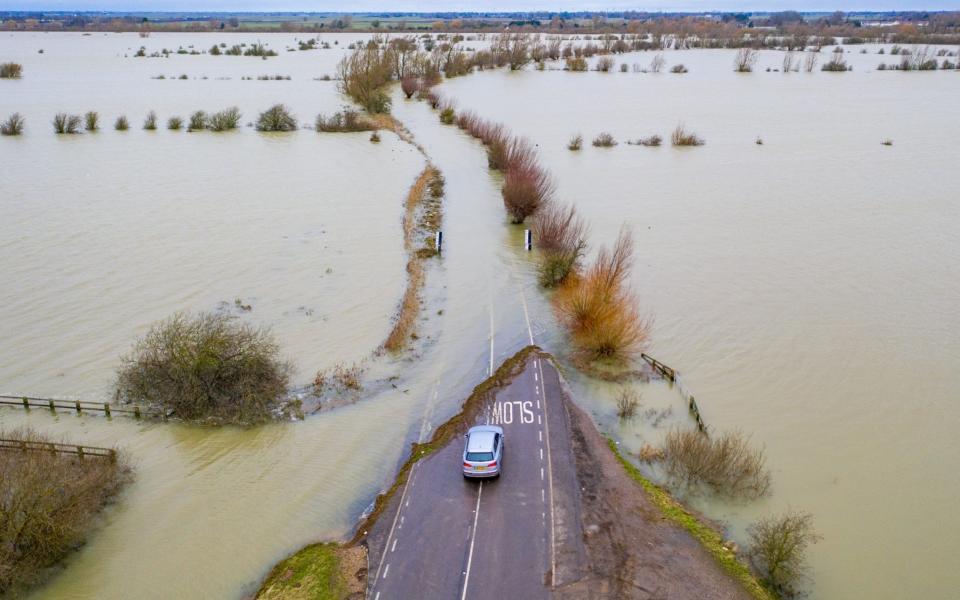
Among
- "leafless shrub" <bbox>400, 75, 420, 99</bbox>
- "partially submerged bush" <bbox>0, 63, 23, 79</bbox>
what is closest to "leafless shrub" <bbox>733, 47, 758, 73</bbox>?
"leafless shrub" <bbox>400, 75, 420, 99</bbox>

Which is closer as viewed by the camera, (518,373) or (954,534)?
(954,534)

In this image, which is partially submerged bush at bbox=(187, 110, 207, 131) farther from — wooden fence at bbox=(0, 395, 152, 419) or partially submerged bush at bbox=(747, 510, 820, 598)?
partially submerged bush at bbox=(747, 510, 820, 598)

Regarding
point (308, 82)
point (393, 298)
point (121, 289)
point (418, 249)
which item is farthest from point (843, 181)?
point (308, 82)

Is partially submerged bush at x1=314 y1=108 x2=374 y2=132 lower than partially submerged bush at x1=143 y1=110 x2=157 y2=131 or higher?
higher

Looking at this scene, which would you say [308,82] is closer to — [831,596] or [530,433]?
[530,433]

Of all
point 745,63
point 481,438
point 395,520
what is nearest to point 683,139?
point 481,438

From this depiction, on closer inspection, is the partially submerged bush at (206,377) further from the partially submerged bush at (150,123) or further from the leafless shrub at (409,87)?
the leafless shrub at (409,87)

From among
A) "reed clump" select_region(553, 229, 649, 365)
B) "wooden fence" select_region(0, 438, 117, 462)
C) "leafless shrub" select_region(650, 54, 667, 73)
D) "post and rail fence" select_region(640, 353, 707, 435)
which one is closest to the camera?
"wooden fence" select_region(0, 438, 117, 462)
